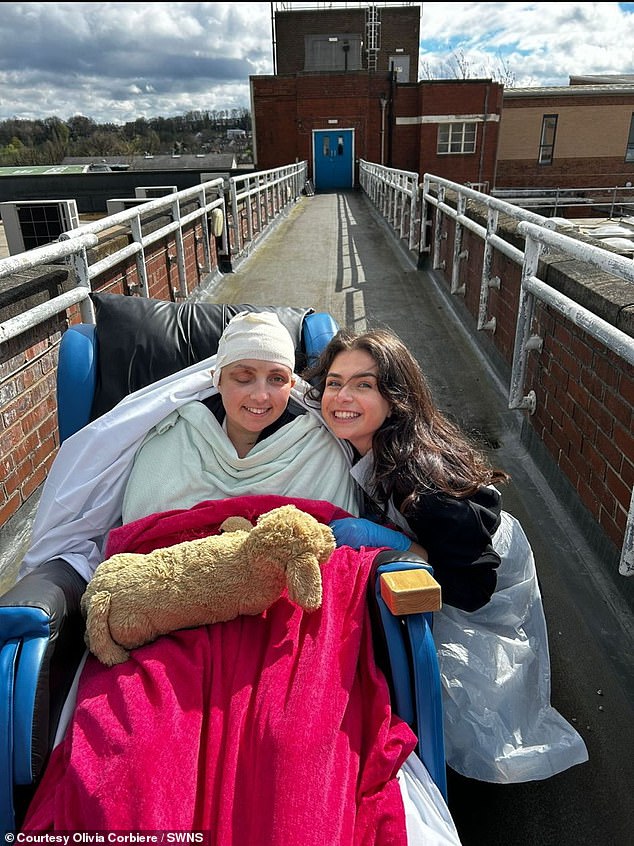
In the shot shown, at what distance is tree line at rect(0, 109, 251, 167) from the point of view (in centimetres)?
4647

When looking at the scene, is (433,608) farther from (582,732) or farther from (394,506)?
(582,732)

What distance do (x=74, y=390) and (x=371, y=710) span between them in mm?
1482

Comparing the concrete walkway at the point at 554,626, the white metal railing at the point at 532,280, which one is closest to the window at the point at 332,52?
the white metal railing at the point at 532,280

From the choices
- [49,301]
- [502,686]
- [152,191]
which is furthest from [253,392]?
[152,191]

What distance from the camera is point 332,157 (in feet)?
84.8

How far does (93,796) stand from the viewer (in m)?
1.06

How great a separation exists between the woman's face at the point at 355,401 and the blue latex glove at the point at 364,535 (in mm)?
269

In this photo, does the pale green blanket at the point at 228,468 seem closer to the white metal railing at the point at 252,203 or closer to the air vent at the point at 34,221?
the air vent at the point at 34,221

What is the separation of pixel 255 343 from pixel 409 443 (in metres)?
0.54

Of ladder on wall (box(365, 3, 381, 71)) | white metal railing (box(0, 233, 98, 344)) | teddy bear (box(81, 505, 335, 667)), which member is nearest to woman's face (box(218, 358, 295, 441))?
teddy bear (box(81, 505, 335, 667))

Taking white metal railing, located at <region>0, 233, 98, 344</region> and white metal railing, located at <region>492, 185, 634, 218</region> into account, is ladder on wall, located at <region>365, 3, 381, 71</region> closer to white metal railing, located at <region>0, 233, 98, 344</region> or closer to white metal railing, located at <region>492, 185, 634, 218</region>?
white metal railing, located at <region>492, 185, 634, 218</region>

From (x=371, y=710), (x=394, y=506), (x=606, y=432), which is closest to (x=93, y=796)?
(x=371, y=710)

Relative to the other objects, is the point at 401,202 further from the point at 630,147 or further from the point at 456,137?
the point at 630,147

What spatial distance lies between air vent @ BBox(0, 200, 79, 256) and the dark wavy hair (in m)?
4.83
